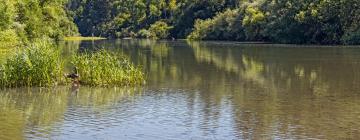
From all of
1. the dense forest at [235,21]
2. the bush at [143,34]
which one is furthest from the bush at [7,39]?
the bush at [143,34]

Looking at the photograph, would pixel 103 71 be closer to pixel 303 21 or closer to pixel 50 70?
pixel 50 70

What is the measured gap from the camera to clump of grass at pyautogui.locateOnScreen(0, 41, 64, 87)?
110ft

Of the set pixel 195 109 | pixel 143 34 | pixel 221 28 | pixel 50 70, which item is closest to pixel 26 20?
pixel 50 70

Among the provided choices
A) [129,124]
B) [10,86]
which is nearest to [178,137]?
[129,124]

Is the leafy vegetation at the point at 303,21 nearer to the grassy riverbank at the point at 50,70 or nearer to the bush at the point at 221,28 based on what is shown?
the bush at the point at 221,28

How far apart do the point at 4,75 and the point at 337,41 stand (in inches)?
3020

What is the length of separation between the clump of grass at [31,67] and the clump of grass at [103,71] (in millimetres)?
1393

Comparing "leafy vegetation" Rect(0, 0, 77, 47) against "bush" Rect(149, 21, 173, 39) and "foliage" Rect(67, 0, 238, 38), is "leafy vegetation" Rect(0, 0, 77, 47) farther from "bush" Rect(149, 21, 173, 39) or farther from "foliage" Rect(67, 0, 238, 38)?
"bush" Rect(149, 21, 173, 39)

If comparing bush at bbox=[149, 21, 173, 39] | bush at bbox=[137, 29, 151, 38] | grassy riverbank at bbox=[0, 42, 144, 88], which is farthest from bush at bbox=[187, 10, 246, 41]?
grassy riverbank at bbox=[0, 42, 144, 88]

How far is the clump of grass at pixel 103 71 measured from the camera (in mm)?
34812

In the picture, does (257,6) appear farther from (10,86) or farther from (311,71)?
(10,86)

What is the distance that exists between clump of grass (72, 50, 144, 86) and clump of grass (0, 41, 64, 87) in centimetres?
139

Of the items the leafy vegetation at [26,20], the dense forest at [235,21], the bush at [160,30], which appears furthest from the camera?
the bush at [160,30]

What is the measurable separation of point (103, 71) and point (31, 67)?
12.8 feet
